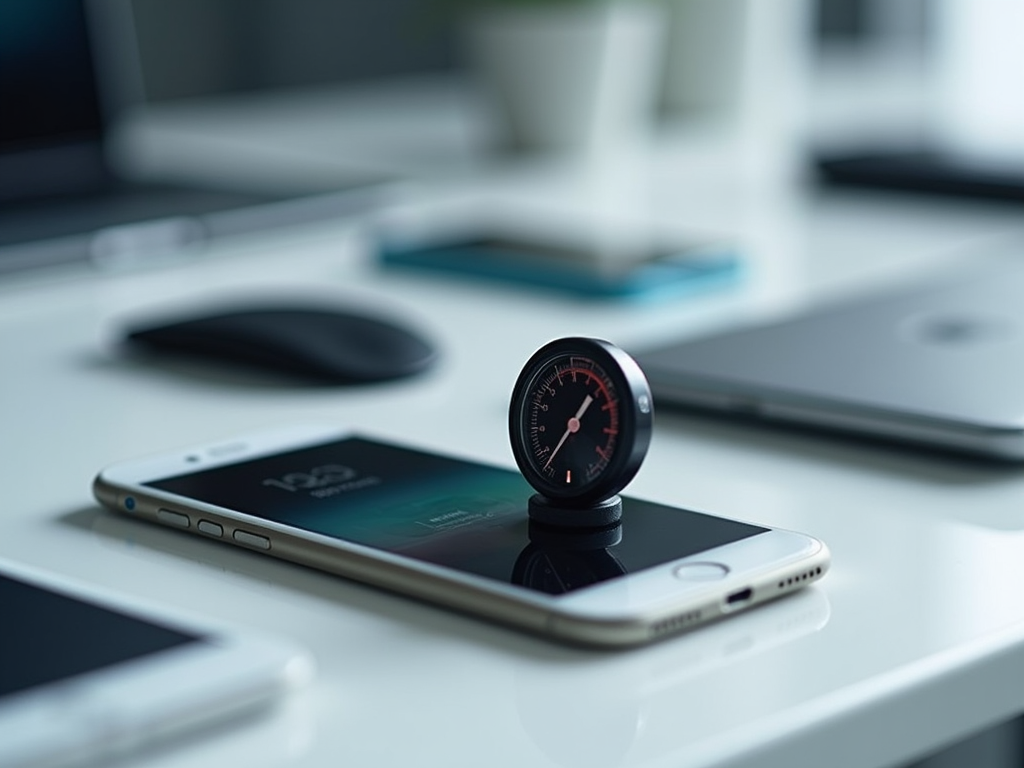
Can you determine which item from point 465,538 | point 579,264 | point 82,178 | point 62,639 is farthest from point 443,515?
point 82,178

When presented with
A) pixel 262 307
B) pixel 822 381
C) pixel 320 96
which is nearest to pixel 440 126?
pixel 320 96

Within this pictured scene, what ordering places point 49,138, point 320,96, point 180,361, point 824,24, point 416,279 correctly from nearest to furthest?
1. point 180,361
2. point 416,279
3. point 49,138
4. point 320,96
5. point 824,24

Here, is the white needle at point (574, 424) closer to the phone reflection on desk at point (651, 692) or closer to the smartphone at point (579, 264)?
the phone reflection on desk at point (651, 692)

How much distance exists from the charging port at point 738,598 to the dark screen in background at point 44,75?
93cm

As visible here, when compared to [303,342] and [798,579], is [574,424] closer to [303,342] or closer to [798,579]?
[798,579]

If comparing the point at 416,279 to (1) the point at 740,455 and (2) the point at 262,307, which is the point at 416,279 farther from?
(1) the point at 740,455

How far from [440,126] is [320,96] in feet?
1.00

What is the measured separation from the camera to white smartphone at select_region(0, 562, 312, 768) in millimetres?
375

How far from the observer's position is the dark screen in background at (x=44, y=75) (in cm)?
126

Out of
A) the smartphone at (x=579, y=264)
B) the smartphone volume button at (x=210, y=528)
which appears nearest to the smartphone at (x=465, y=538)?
the smartphone volume button at (x=210, y=528)

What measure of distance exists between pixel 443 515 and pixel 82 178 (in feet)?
2.72

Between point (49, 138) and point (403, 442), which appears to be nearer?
point (403, 442)

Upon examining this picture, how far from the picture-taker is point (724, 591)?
1.56ft

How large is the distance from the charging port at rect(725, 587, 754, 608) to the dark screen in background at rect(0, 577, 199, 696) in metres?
0.16
